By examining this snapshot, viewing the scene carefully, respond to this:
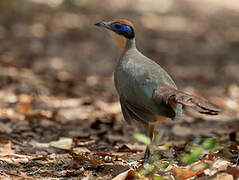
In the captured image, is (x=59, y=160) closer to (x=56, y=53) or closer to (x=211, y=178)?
(x=211, y=178)

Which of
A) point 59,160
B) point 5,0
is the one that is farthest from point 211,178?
point 5,0

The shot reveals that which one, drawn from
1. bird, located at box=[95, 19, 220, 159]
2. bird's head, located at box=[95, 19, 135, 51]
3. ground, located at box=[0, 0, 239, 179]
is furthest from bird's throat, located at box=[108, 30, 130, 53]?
ground, located at box=[0, 0, 239, 179]

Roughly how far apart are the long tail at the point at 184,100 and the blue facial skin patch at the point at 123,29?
90 centimetres

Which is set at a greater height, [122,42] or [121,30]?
[121,30]

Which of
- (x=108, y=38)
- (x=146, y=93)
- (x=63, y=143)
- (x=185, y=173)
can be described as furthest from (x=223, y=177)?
(x=108, y=38)

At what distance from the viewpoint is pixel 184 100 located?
3666mm

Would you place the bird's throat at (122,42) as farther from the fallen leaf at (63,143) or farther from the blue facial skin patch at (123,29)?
the fallen leaf at (63,143)

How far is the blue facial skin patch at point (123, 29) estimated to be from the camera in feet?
15.5

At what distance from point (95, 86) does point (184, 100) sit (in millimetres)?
4861

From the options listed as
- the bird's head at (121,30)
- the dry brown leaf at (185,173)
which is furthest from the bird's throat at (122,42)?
the dry brown leaf at (185,173)

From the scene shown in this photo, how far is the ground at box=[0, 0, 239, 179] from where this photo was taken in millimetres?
4352

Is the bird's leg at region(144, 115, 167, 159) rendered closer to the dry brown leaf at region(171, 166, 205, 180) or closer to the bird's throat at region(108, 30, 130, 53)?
the dry brown leaf at region(171, 166, 205, 180)

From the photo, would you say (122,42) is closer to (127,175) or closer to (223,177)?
(127,175)

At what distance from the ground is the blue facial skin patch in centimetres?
122
